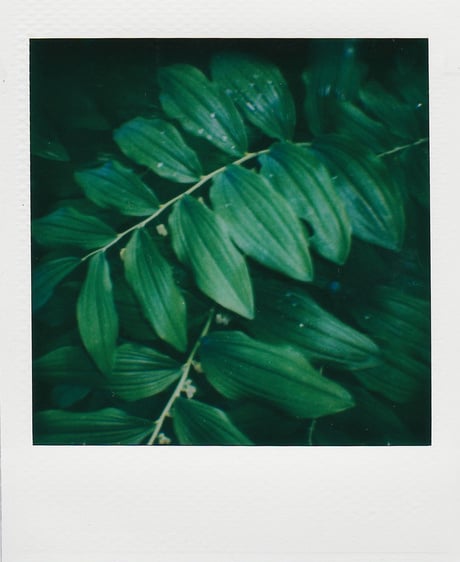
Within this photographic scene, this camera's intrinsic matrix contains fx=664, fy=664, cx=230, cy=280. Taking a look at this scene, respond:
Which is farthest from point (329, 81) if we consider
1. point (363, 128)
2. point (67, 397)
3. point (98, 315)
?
point (67, 397)

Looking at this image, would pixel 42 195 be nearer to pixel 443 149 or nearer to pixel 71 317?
pixel 71 317

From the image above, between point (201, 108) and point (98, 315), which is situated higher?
point (201, 108)

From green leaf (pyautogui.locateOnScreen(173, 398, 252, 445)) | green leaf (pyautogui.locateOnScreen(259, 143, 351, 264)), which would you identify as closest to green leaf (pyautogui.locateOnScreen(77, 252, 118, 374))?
green leaf (pyautogui.locateOnScreen(173, 398, 252, 445))

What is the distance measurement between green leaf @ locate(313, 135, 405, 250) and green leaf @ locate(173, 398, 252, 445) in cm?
29

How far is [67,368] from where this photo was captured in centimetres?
85

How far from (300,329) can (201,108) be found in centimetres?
30

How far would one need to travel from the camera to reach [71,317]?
843mm

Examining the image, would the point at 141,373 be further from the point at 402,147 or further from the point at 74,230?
the point at 402,147

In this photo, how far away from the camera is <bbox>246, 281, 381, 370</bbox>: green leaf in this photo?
2.71 ft

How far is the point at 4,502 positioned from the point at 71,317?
243 millimetres

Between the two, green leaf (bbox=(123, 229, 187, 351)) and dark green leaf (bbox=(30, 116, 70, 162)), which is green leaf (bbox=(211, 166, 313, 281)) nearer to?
green leaf (bbox=(123, 229, 187, 351))

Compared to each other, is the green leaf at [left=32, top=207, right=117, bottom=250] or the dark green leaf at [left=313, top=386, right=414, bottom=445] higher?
the green leaf at [left=32, top=207, right=117, bottom=250]

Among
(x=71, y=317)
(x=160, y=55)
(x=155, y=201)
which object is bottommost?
(x=71, y=317)
